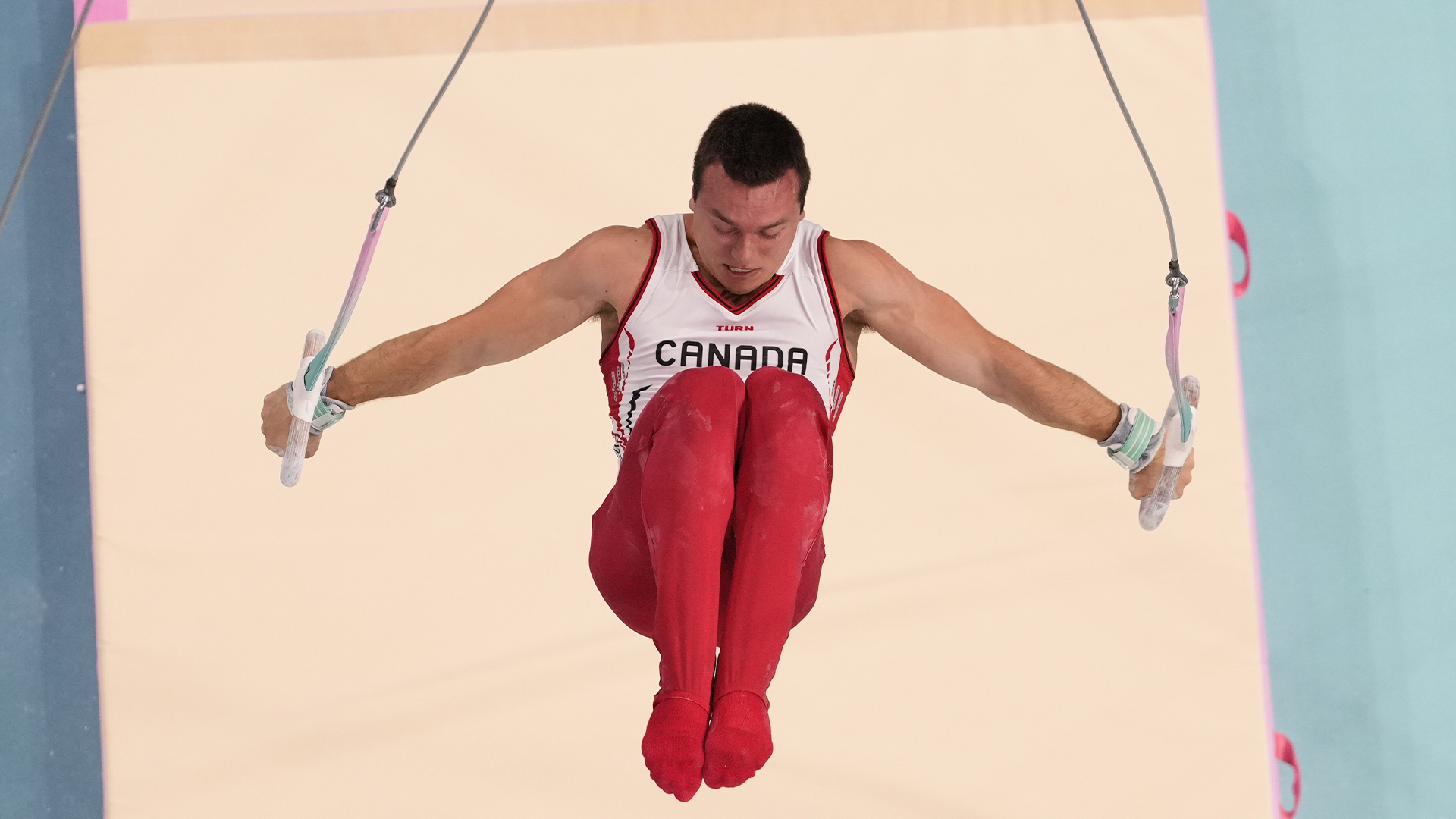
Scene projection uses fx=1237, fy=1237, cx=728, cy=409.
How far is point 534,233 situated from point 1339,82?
1989 millimetres

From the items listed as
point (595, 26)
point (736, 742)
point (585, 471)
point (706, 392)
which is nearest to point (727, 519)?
point (706, 392)

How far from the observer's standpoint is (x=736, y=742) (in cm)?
152

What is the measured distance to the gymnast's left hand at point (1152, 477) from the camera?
199cm

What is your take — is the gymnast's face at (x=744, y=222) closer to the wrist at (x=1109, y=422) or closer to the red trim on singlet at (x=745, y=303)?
the red trim on singlet at (x=745, y=303)

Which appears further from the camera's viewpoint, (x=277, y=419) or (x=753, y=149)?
(x=277, y=419)

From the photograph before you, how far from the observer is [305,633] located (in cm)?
245

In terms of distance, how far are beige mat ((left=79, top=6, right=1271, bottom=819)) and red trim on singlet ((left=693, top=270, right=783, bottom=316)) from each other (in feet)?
2.46

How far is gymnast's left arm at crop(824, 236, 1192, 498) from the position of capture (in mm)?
1858

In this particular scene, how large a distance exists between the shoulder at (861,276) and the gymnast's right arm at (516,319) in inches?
11.0

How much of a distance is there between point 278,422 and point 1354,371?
7.88 feet

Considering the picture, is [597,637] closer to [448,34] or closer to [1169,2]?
[448,34]

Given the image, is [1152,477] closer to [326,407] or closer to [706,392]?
[706,392]

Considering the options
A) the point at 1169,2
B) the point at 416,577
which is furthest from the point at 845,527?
the point at 1169,2

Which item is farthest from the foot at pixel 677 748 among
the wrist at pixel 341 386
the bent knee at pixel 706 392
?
the wrist at pixel 341 386
